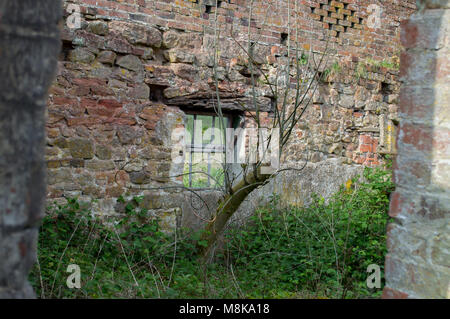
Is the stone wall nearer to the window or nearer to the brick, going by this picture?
the brick

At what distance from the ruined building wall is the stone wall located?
272 cm

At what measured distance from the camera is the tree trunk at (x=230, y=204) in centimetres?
442

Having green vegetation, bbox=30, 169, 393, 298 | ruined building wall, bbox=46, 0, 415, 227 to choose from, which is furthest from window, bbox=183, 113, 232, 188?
green vegetation, bbox=30, 169, 393, 298

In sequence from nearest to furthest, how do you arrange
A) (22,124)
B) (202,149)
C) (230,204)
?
(22,124)
(230,204)
(202,149)

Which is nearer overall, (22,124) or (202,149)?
(22,124)

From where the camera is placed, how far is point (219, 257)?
4824 millimetres

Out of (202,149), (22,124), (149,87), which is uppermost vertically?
(149,87)

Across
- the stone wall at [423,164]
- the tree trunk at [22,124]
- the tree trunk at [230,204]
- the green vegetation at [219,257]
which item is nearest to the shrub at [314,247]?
the green vegetation at [219,257]

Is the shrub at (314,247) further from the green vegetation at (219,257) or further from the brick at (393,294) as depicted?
the brick at (393,294)

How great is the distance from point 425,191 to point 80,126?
3608mm

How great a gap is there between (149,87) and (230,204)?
1.76 metres

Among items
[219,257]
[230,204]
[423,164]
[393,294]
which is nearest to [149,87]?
[230,204]

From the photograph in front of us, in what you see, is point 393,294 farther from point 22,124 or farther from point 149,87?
point 149,87

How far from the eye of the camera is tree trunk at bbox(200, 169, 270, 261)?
14.5 feet
